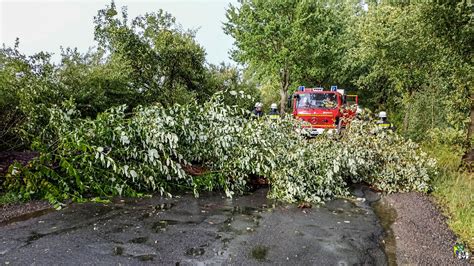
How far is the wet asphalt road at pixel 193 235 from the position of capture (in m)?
4.46

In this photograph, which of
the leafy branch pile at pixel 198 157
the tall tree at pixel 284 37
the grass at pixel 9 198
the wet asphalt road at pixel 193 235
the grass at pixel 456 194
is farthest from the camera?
the tall tree at pixel 284 37

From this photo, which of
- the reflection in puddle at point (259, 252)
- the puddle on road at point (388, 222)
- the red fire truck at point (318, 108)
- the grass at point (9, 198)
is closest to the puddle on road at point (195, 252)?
the reflection in puddle at point (259, 252)

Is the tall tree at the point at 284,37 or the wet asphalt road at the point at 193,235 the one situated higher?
the tall tree at the point at 284,37

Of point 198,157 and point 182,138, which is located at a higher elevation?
point 182,138

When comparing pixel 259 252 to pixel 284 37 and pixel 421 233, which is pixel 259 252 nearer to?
pixel 421 233

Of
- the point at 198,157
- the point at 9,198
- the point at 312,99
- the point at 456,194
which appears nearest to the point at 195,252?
the point at 198,157

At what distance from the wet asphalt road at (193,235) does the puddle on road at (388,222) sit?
114 millimetres

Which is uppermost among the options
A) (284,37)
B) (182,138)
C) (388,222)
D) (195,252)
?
(284,37)

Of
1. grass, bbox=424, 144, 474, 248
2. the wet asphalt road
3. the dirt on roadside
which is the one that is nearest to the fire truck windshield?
grass, bbox=424, 144, 474, 248

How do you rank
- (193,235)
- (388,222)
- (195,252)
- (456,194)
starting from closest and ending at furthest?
1. (195,252)
2. (193,235)
3. (388,222)
4. (456,194)

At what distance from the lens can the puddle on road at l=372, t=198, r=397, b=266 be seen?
4.79 metres

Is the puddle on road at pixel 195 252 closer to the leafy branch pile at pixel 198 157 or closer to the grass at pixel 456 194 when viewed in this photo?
the leafy branch pile at pixel 198 157

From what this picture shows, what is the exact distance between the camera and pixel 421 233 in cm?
539

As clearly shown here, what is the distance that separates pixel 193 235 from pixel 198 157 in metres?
2.80
